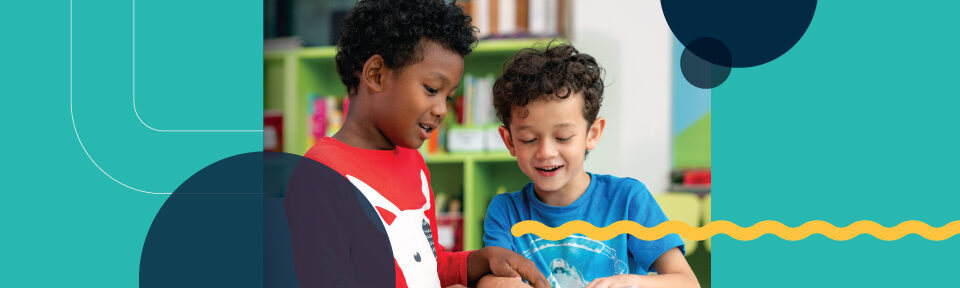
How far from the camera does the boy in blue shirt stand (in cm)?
93

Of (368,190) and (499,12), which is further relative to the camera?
(499,12)

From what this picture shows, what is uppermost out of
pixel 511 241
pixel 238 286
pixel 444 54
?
pixel 444 54

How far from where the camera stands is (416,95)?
2.88ft

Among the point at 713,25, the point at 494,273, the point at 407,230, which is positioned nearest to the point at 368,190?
the point at 407,230

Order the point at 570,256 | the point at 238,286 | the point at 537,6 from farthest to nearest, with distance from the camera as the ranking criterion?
the point at 537,6 → the point at 238,286 → the point at 570,256

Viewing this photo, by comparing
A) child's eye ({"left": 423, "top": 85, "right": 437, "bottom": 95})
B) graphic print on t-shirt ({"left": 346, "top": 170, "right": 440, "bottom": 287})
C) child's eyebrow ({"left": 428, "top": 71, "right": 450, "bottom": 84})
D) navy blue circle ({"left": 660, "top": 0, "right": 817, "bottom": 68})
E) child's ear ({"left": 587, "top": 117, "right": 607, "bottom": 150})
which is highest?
navy blue circle ({"left": 660, "top": 0, "right": 817, "bottom": 68})

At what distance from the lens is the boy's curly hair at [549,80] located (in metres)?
0.95

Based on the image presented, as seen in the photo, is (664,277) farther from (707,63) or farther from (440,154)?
(440,154)

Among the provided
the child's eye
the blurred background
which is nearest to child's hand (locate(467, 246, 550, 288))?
the child's eye

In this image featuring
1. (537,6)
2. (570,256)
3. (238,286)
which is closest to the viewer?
(570,256)

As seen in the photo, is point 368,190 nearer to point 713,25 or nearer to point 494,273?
point 494,273

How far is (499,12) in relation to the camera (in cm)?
221

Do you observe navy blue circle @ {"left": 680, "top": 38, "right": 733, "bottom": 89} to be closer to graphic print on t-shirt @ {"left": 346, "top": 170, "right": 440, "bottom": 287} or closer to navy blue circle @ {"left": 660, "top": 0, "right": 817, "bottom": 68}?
navy blue circle @ {"left": 660, "top": 0, "right": 817, "bottom": 68}

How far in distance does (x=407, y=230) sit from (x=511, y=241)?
0.17m
